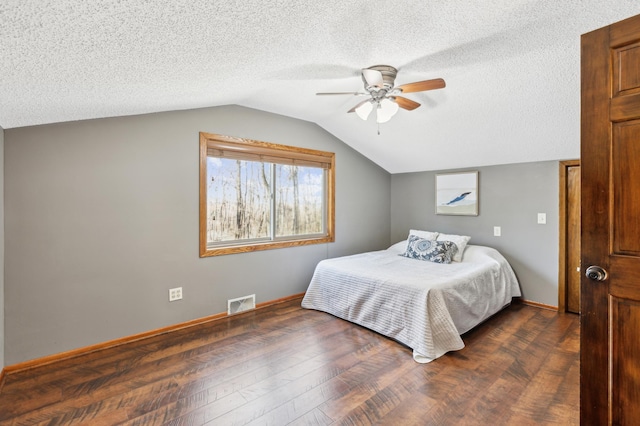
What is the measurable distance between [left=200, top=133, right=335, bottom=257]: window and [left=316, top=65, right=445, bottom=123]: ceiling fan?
1.44 metres

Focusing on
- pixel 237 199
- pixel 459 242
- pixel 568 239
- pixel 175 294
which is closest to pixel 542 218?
pixel 568 239

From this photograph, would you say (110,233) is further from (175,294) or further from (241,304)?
(241,304)

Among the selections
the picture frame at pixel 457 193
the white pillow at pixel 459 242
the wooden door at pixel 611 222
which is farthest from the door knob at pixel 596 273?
the picture frame at pixel 457 193

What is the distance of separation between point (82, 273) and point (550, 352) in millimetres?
3809

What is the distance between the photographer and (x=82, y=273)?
2.51 meters

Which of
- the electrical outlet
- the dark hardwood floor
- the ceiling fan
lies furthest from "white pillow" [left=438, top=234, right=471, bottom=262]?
the electrical outlet

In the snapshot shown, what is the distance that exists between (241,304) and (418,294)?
1902mm

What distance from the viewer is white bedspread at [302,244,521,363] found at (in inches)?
99.1

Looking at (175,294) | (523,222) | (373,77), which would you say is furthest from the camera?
(523,222)

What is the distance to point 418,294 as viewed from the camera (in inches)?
102

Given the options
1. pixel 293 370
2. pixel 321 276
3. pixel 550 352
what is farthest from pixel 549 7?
pixel 321 276

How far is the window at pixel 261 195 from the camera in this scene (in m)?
3.32

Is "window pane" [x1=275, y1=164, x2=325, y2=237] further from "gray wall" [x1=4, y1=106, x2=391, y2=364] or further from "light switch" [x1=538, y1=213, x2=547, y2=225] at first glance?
"light switch" [x1=538, y1=213, x2=547, y2=225]

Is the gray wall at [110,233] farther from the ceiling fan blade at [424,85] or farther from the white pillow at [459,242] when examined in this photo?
the white pillow at [459,242]
